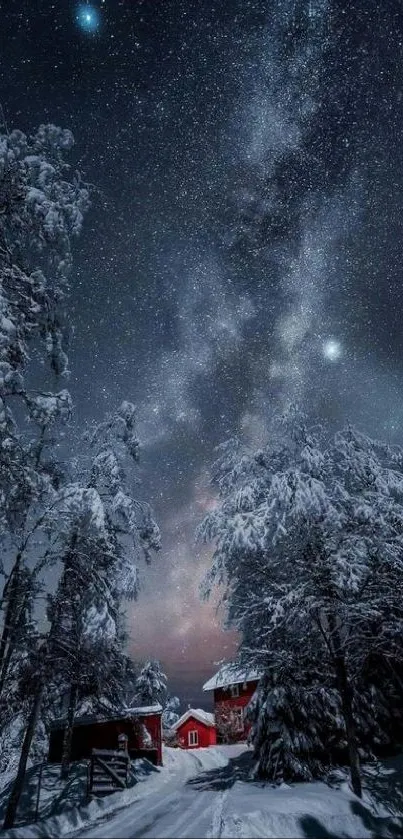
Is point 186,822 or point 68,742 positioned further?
point 68,742

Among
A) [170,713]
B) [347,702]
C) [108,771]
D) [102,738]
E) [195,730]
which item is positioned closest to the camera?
[347,702]

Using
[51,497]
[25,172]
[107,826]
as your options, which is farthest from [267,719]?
[25,172]

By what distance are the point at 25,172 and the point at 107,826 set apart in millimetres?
15546

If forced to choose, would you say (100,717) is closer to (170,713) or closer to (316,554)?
(316,554)

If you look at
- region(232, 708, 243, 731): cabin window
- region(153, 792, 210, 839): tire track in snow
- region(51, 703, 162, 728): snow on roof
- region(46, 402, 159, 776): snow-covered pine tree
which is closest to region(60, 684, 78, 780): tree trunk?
region(46, 402, 159, 776): snow-covered pine tree

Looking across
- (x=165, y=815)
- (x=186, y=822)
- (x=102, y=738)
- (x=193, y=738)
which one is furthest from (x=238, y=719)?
(x=186, y=822)

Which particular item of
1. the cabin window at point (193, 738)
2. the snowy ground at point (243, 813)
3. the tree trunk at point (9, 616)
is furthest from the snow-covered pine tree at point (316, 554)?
the cabin window at point (193, 738)

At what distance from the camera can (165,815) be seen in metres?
12.3

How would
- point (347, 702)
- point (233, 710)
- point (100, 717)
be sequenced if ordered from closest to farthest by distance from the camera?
1. point (347, 702)
2. point (100, 717)
3. point (233, 710)

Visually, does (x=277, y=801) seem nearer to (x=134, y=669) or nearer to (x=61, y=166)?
(x=134, y=669)

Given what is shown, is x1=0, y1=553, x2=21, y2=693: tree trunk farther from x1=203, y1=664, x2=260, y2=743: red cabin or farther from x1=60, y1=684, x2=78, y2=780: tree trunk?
x1=203, y1=664, x2=260, y2=743: red cabin

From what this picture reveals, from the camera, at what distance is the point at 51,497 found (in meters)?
13.1

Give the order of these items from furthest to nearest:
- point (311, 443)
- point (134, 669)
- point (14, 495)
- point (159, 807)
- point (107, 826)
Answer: point (134, 669) → point (311, 443) → point (159, 807) → point (107, 826) → point (14, 495)

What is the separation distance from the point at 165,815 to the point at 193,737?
123 ft
